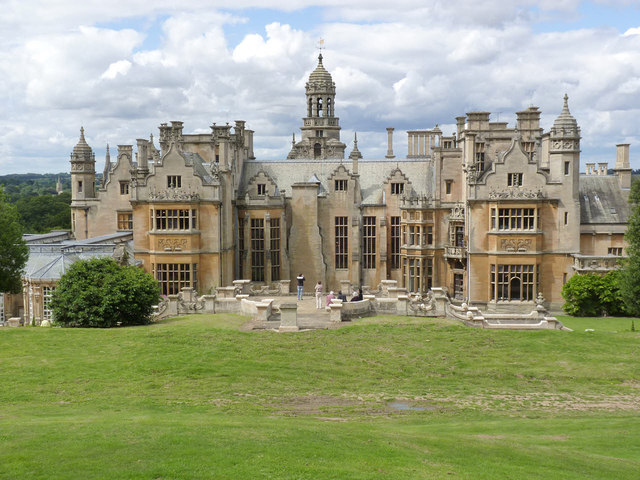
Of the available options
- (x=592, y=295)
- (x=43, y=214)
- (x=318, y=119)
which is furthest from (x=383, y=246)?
A: (x=43, y=214)

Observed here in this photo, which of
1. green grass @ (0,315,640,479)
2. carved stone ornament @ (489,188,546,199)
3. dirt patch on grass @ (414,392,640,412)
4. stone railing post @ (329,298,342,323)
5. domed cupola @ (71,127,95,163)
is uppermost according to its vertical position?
domed cupola @ (71,127,95,163)

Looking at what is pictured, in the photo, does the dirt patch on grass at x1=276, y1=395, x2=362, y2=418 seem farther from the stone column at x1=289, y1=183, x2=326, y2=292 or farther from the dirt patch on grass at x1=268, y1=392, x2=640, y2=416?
the stone column at x1=289, y1=183, x2=326, y2=292

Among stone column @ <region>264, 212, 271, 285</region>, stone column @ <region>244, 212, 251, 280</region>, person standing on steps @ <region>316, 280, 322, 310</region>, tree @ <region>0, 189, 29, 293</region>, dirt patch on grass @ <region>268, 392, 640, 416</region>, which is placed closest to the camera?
dirt patch on grass @ <region>268, 392, 640, 416</region>

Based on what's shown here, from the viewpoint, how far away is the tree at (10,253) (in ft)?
149

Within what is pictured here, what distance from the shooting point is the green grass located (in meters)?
18.7

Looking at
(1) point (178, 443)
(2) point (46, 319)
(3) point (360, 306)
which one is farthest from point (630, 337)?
(2) point (46, 319)

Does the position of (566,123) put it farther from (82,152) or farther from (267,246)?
(82,152)

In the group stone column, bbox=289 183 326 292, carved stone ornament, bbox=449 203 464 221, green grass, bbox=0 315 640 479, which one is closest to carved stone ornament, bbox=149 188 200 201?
stone column, bbox=289 183 326 292

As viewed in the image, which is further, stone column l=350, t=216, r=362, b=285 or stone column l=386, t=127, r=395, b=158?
stone column l=386, t=127, r=395, b=158

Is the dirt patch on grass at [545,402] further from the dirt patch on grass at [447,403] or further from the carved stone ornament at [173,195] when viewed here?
the carved stone ornament at [173,195]

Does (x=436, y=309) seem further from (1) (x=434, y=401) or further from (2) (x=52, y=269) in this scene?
(2) (x=52, y=269)

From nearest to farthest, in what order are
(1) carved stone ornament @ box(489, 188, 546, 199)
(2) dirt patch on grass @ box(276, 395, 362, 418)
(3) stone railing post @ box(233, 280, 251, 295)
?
(2) dirt patch on grass @ box(276, 395, 362, 418)
(3) stone railing post @ box(233, 280, 251, 295)
(1) carved stone ornament @ box(489, 188, 546, 199)

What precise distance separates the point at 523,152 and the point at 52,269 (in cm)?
3348

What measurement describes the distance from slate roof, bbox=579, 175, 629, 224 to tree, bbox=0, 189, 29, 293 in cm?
3918
